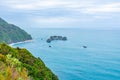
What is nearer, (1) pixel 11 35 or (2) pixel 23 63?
(2) pixel 23 63

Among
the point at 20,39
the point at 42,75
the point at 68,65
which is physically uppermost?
the point at 20,39

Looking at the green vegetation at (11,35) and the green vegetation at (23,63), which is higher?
the green vegetation at (11,35)

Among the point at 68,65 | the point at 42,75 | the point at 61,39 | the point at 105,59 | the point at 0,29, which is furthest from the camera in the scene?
the point at 61,39

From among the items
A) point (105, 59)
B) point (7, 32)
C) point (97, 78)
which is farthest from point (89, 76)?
point (7, 32)

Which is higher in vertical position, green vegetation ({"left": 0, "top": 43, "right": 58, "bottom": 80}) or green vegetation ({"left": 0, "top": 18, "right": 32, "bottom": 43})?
green vegetation ({"left": 0, "top": 18, "right": 32, "bottom": 43})

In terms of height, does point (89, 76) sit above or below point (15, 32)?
below

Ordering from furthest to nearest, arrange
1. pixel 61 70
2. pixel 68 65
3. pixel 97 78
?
1. pixel 68 65
2. pixel 61 70
3. pixel 97 78

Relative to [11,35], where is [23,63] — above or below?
below

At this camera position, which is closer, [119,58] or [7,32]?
[119,58]

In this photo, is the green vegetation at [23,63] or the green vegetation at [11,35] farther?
the green vegetation at [11,35]

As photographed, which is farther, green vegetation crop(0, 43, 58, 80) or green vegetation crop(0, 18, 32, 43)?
green vegetation crop(0, 18, 32, 43)

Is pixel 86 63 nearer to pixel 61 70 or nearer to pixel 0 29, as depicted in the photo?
pixel 61 70
